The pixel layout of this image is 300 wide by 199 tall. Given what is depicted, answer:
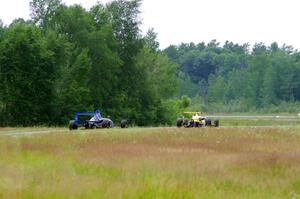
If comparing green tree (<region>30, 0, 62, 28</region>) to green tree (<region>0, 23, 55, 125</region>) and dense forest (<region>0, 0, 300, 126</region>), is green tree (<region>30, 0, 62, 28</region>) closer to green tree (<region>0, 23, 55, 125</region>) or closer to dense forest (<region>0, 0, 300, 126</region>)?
dense forest (<region>0, 0, 300, 126</region>)

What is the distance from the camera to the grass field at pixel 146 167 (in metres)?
14.4

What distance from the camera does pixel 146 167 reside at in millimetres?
19562

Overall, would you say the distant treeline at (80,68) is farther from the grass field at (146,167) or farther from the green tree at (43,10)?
the grass field at (146,167)

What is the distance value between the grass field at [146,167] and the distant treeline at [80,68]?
26504mm

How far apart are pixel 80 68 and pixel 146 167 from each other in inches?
1786

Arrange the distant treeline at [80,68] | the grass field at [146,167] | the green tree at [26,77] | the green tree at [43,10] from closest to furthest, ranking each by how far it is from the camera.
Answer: the grass field at [146,167], the green tree at [26,77], the distant treeline at [80,68], the green tree at [43,10]

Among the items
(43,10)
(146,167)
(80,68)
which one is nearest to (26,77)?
(80,68)

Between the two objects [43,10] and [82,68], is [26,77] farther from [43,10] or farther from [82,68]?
[43,10]

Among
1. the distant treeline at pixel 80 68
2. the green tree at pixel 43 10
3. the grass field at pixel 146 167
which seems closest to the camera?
the grass field at pixel 146 167

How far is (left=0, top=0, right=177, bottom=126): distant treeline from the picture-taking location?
5725cm

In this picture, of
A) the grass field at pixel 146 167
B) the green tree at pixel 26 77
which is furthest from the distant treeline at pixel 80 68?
the grass field at pixel 146 167

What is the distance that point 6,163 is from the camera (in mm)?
19438

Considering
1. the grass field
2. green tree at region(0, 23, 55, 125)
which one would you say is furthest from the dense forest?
the grass field

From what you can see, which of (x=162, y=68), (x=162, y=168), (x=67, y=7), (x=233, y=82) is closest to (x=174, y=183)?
(x=162, y=168)
